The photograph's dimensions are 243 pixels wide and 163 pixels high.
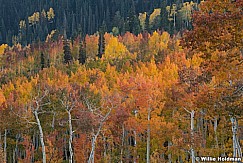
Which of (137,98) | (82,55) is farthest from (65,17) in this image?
(137,98)

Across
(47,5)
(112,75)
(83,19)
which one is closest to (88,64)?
(112,75)

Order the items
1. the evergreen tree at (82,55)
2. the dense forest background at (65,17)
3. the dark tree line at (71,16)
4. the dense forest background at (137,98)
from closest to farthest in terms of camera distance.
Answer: the dense forest background at (137,98), the evergreen tree at (82,55), the dense forest background at (65,17), the dark tree line at (71,16)

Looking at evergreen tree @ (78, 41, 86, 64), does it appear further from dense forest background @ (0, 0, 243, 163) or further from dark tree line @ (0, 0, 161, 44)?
A: dark tree line @ (0, 0, 161, 44)

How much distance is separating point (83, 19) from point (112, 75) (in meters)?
108

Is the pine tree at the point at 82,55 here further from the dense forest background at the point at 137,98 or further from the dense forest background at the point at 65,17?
the dense forest background at the point at 65,17

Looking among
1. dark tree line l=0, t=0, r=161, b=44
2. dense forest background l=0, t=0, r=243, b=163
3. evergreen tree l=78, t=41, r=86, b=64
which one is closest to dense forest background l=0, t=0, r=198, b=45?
dark tree line l=0, t=0, r=161, b=44

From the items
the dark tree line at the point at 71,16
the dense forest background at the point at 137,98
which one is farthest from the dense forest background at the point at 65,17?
the dense forest background at the point at 137,98

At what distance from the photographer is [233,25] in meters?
8.75

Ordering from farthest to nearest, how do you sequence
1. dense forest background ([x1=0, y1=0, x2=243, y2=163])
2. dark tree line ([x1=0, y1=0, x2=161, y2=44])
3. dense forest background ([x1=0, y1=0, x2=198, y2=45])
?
1. dark tree line ([x1=0, y1=0, x2=161, y2=44])
2. dense forest background ([x1=0, y1=0, x2=198, y2=45])
3. dense forest background ([x1=0, y1=0, x2=243, y2=163])

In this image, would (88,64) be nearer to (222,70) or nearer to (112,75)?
(112,75)

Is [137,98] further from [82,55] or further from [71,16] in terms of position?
[71,16]

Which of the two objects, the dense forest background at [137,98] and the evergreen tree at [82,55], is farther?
the evergreen tree at [82,55]

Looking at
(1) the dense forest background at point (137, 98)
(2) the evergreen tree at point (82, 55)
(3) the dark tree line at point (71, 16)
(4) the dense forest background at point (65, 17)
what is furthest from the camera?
(3) the dark tree line at point (71, 16)

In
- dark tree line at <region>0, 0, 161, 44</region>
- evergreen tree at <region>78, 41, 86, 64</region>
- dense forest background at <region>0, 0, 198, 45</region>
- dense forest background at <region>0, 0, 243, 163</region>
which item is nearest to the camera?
dense forest background at <region>0, 0, 243, 163</region>
